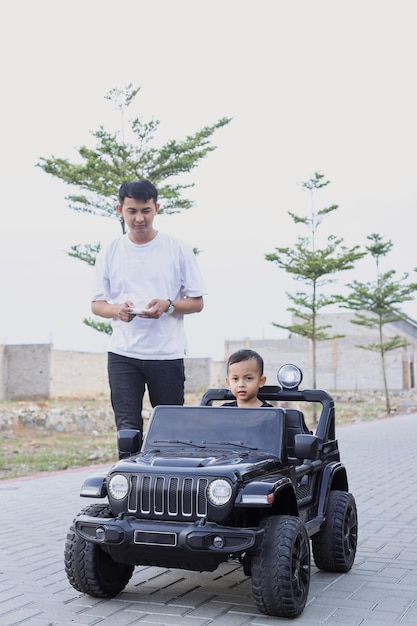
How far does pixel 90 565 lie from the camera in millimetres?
4133

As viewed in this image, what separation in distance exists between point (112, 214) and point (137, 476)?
12.3m

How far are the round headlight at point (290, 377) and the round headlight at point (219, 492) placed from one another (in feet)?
4.43

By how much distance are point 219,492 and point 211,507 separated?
77 millimetres

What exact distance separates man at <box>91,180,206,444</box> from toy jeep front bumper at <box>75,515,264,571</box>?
1.35m

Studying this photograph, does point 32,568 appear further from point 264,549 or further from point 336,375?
point 336,375

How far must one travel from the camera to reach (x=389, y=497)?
8.51m

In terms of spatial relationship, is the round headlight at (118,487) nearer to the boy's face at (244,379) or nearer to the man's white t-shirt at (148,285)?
the boy's face at (244,379)

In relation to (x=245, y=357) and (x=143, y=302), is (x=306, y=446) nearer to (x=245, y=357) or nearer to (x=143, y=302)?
(x=245, y=357)

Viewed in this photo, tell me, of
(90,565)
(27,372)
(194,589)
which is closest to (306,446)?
(194,589)

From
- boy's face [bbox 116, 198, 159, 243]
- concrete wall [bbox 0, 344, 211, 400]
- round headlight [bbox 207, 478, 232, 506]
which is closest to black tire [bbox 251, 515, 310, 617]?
round headlight [bbox 207, 478, 232, 506]

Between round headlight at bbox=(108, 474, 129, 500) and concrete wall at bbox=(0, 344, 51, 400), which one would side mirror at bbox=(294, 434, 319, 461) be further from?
concrete wall at bbox=(0, 344, 51, 400)

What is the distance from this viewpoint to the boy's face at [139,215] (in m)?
5.21

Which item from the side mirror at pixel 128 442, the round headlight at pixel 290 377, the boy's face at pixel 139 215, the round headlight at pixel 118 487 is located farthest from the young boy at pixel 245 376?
the round headlight at pixel 118 487

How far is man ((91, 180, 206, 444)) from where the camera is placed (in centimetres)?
524
